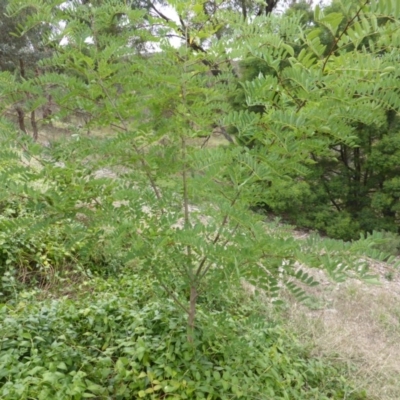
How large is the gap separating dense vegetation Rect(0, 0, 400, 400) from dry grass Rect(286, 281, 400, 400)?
0.85 ft

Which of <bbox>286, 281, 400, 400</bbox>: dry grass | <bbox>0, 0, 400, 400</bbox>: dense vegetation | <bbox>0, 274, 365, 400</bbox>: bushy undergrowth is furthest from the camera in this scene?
<bbox>286, 281, 400, 400</bbox>: dry grass

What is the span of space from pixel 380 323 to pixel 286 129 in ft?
8.58

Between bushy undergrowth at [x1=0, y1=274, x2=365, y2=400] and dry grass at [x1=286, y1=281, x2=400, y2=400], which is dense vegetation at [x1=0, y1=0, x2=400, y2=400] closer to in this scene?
bushy undergrowth at [x1=0, y1=274, x2=365, y2=400]

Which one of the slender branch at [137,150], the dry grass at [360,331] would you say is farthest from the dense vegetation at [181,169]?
the dry grass at [360,331]

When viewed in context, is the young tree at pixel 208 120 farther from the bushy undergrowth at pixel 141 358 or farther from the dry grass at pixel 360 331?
the dry grass at pixel 360 331

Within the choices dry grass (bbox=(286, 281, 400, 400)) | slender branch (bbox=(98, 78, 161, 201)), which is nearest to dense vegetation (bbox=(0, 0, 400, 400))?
slender branch (bbox=(98, 78, 161, 201))

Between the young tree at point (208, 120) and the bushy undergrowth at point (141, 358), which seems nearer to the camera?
the young tree at point (208, 120)

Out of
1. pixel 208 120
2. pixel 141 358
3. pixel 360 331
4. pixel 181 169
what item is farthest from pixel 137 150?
pixel 360 331

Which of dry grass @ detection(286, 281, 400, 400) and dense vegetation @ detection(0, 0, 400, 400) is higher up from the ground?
dense vegetation @ detection(0, 0, 400, 400)

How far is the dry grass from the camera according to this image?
7.08ft

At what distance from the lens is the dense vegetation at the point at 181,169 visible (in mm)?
994

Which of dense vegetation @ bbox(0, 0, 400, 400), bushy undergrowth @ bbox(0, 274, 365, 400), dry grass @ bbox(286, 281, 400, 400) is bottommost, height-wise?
dry grass @ bbox(286, 281, 400, 400)

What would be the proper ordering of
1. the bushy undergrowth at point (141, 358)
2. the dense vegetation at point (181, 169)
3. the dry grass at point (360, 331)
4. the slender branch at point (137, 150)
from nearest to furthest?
the dense vegetation at point (181, 169) < the slender branch at point (137, 150) < the bushy undergrowth at point (141, 358) < the dry grass at point (360, 331)

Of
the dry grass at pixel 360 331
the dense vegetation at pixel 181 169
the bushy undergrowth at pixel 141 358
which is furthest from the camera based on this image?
the dry grass at pixel 360 331
